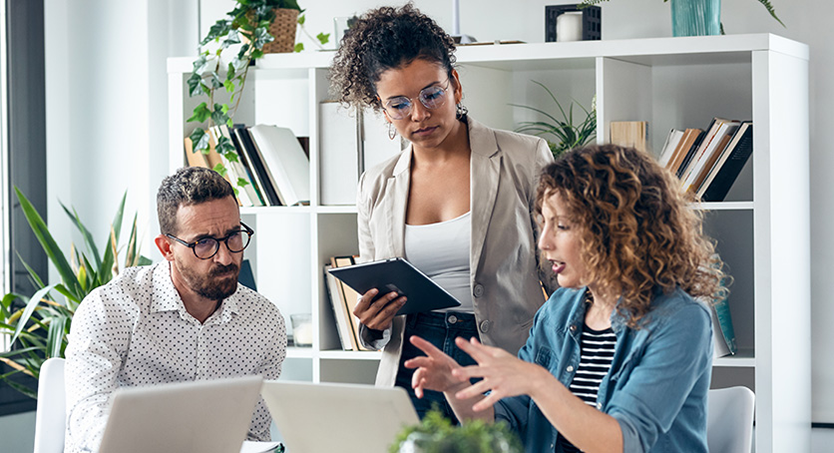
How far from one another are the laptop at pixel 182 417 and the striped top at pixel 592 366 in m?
0.56

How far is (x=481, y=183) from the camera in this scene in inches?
77.0

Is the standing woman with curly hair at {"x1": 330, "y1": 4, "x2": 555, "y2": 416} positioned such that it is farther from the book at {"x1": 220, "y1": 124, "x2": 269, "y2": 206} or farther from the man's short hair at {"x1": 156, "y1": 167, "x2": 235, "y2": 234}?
the book at {"x1": 220, "y1": 124, "x2": 269, "y2": 206}

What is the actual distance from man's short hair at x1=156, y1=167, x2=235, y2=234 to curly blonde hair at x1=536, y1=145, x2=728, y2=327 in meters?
0.77

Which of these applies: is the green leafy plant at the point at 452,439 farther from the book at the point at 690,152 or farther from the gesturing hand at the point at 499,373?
the book at the point at 690,152

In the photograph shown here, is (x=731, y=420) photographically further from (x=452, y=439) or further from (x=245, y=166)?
(x=245, y=166)

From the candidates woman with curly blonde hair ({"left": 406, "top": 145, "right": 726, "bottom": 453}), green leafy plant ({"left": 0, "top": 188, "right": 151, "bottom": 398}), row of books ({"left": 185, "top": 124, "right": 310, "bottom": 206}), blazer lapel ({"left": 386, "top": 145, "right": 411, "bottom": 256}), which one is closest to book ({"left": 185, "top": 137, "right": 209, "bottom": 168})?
row of books ({"left": 185, "top": 124, "right": 310, "bottom": 206})

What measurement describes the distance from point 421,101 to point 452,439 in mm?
1119

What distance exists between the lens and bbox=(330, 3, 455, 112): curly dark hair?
6.22 ft

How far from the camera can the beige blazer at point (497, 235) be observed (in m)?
1.94

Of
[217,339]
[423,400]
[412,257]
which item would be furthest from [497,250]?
[217,339]

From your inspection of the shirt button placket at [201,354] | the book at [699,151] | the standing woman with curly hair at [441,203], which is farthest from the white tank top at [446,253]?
the book at [699,151]

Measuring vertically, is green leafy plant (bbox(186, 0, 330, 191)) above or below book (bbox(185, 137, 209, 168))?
above

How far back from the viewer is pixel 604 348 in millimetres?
1546

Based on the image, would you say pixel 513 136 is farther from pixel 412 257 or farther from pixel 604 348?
pixel 604 348
